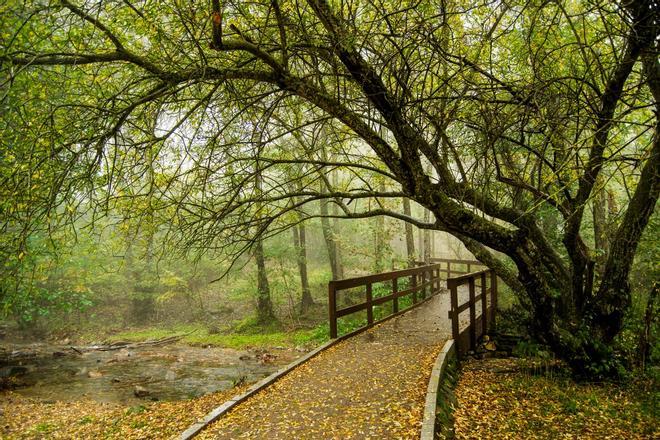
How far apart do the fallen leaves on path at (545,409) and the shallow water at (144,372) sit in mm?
5165

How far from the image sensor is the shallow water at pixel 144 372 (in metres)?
9.08

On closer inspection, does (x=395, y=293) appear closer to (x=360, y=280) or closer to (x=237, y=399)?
(x=360, y=280)

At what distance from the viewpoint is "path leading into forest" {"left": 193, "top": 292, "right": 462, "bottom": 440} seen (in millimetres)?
4387

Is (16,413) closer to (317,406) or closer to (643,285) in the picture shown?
(317,406)

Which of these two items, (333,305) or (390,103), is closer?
(390,103)

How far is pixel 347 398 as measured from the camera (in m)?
5.19

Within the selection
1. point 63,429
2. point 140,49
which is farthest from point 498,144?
point 63,429

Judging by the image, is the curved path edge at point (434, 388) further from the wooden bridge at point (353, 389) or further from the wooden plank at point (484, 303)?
the wooden plank at point (484, 303)

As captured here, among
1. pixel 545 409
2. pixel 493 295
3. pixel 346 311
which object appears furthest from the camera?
pixel 493 295

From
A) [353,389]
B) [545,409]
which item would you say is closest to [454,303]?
[545,409]

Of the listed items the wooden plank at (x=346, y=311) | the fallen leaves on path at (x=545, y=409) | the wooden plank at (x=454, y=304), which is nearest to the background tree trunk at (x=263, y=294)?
the wooden plank at (x=346, y=311)

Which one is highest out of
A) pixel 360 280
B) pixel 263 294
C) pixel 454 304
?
pixel 360 280

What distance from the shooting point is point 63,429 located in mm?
6758

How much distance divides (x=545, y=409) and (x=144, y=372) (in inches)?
374
